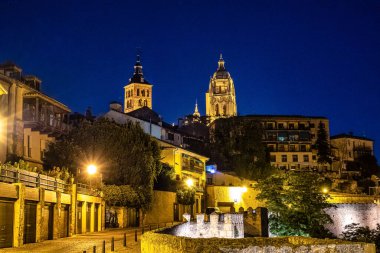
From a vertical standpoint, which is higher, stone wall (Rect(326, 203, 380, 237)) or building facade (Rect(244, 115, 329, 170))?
building facade (Rect(244, 115, 329, 170))

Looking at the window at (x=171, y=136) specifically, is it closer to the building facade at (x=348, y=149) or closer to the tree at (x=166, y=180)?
the tree at (x=166, y=180)

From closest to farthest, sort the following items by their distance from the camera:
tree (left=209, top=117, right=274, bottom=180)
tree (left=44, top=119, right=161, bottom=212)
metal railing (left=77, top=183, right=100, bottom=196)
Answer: metal railing (left=77, top=183, right=100, bottom=196)
tree (left=44, top=119, right=161, bottom=212)
tree (left=209, top=117, right=274, bottom=180)

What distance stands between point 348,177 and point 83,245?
350ft

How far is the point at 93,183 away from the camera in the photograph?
48.5 m

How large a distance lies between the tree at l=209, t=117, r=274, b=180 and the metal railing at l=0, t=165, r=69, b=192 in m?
59.8

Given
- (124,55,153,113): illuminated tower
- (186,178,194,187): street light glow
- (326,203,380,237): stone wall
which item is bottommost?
(326,203,380,237): stone wall

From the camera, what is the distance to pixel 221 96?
19075 centimetres

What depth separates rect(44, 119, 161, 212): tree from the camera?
5122cm

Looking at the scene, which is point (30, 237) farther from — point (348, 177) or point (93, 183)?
point (348, 177)

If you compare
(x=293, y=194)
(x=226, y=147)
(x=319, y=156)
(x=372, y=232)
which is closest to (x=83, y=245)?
(x=293, y=194)

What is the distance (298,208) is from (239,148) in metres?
46.2

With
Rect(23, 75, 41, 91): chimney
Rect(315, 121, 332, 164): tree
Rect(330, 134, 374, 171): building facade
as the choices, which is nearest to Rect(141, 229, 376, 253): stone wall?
Rect(23, 75, 41, 91): chimney

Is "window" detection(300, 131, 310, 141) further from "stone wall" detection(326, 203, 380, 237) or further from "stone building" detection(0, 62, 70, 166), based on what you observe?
"stone building" detection(0, 62, 70, 166)

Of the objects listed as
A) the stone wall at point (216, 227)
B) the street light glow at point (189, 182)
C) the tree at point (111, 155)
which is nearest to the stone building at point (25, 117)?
the tree at point (111, 155)
